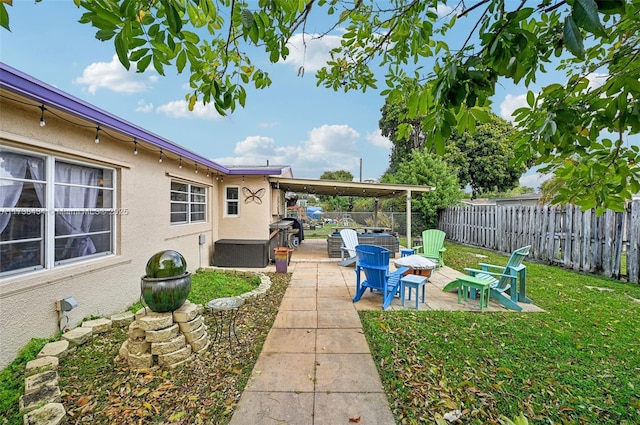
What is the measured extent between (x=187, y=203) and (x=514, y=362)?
702 centimetres

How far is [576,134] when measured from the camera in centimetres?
168

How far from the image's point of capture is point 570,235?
7578 mm

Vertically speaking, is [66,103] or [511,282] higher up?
[66,103]

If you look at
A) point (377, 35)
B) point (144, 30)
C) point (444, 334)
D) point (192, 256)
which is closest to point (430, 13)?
point (377, 35)

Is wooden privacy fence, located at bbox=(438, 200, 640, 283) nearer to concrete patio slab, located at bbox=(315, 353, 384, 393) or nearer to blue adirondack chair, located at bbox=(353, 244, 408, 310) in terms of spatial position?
blue adirondack chair, located at bbox=(353, 244, 408, 310)

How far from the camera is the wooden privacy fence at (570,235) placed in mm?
6344

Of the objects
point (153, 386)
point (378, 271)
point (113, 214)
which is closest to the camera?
point (153, 386)

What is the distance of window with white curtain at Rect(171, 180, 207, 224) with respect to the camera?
6462 millimetres

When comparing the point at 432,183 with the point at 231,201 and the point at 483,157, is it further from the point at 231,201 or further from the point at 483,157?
the point at 231,201

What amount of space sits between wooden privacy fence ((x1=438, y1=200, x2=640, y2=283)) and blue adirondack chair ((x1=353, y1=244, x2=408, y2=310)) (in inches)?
158

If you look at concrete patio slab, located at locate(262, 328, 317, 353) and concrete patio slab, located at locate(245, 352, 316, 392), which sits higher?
concrete patio slab, located at locate(262, 328, 317, 353)

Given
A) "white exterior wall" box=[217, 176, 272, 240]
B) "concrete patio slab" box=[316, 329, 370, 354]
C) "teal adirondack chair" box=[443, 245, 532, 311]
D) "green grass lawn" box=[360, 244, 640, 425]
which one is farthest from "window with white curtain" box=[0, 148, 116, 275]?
"teal adirondack chair" box=[443, 245, 532, 311]

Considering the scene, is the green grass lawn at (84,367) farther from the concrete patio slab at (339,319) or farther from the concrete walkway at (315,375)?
the concrete patio slab at (339,319)

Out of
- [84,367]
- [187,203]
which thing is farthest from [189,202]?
[84,367]
